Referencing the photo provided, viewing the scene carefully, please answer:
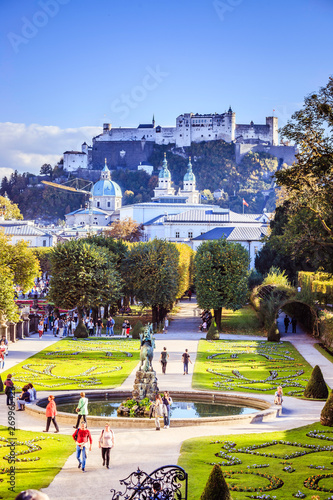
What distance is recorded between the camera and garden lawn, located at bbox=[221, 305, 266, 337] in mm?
57903

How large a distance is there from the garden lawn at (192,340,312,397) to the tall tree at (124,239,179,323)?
11196mm

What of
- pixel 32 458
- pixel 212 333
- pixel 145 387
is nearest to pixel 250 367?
pixel 145 387

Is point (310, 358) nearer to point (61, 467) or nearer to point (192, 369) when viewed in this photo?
point (192, 369)

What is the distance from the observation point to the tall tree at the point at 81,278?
56344 mm

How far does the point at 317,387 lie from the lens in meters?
29.3

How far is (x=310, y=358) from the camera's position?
41.5 m

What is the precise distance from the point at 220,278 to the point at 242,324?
4530 mm

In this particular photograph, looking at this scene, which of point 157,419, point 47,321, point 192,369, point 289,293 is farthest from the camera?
point 47,321

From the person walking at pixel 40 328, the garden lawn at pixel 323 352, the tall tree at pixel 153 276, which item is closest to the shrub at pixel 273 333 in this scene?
the garden lawn at pixel 323 352

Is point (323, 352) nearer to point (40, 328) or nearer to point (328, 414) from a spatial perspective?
point (40, 328)

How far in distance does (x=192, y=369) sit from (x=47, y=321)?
24.6 metres

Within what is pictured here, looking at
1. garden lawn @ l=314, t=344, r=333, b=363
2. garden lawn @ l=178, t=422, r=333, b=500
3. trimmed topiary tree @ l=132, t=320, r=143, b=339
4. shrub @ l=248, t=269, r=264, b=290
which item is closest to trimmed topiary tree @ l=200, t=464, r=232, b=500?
garden lawn @ l=178, t=422, r=333, b=500

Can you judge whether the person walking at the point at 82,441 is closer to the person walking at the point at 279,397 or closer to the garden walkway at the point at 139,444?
the garden walkway at the point at 139,444

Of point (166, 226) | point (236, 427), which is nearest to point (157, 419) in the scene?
point (236, 427)
